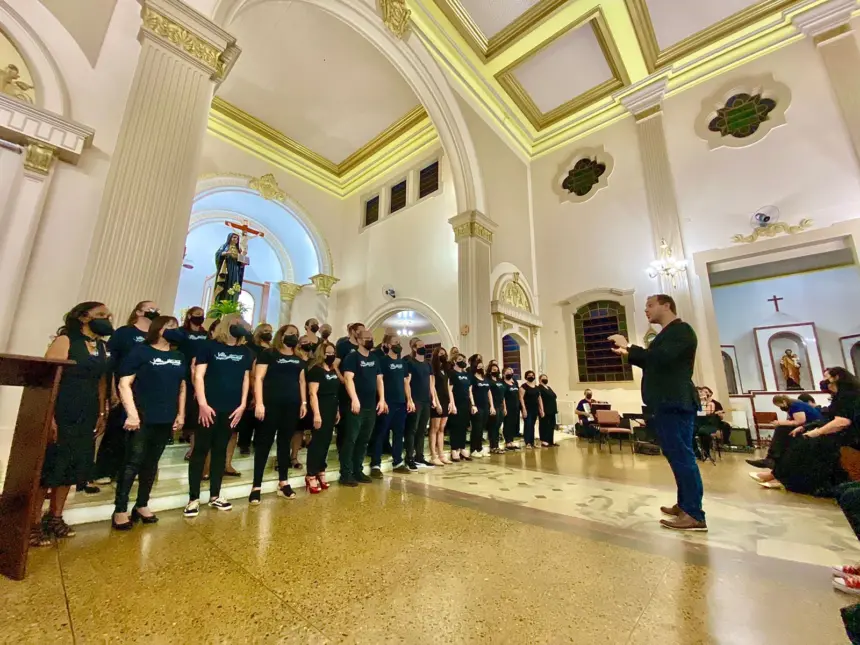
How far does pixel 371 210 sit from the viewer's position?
38.7 ft

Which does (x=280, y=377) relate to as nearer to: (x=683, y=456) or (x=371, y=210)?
(x=683, y=456)

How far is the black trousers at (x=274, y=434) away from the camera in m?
2.77

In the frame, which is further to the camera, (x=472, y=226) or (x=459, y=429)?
(x=472, y=226)

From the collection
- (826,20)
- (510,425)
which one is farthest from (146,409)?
(826,20)

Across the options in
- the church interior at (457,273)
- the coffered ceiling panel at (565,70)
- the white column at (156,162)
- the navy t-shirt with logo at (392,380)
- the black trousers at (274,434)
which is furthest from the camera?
the coffered ceiling panel at (565,70)

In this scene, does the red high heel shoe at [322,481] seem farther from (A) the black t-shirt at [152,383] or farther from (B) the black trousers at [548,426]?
(B) the black trousers at [548,426]

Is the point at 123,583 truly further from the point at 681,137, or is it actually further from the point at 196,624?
the point at 681,137

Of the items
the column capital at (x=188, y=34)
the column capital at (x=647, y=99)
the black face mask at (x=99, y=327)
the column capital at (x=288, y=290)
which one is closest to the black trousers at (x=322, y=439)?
the black face mask at (x=99, y=327)

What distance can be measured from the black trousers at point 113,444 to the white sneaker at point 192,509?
1.71 feet

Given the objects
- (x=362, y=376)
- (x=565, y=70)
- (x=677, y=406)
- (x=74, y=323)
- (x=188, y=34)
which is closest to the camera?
(x=74, y=323)

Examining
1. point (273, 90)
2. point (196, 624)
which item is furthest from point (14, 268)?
point (273, 90)

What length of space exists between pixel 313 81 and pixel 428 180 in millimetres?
3695

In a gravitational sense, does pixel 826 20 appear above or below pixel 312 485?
above

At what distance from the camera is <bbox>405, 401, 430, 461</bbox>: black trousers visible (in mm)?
4148
